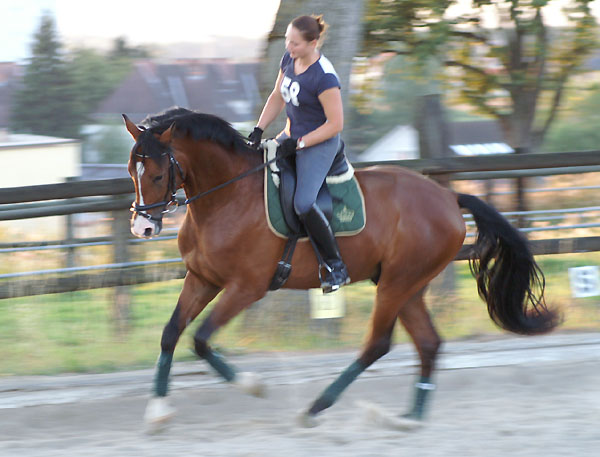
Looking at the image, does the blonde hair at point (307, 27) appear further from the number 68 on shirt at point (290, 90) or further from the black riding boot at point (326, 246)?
the black riding boot at point (326, 246)

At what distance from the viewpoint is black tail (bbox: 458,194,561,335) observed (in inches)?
182

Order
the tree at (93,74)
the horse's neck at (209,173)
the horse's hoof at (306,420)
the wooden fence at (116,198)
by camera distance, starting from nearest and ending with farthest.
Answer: the horse's neck at (209,173) < the horse's hoof at (306,420) < the wooden fence at (116,198) < the tree at (93,74)

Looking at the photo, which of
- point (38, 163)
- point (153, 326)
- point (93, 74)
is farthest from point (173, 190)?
point (93, 74)

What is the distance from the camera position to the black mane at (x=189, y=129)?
3826 mm

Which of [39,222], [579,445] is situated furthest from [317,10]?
[579,445]

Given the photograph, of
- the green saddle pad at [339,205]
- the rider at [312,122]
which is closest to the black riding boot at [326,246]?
the rider at [312,122]

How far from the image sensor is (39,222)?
5832 mm

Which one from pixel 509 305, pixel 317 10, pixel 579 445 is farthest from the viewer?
pixel 317 10

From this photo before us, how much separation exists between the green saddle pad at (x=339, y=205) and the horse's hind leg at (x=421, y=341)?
0.62m

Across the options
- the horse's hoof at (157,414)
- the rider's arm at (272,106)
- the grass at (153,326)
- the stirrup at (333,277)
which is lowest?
the grass at (153,326)

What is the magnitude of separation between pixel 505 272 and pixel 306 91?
5.55ft

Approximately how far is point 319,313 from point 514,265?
1545 mm

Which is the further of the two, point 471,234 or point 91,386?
point 471,234

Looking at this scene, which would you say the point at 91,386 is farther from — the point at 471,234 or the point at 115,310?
the point at 471,234
